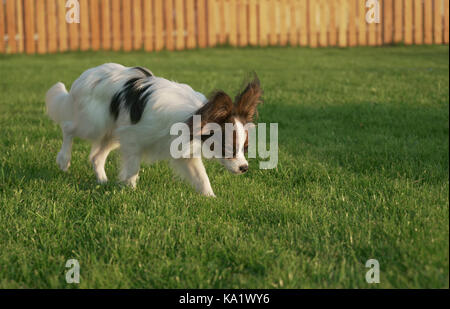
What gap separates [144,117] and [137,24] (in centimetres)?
1041

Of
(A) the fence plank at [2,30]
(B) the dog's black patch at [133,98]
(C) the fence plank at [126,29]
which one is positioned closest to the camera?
(B) the dog's black patch at [133,98]

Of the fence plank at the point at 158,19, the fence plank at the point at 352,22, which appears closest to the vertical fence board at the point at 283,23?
the fence plank at the point at 352,22

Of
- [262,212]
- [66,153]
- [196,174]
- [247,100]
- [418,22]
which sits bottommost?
[262,212]

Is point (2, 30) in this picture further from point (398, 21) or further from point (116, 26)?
point (398, 21)

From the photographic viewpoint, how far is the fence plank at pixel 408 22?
543 inches

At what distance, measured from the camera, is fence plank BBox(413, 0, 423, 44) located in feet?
45.3

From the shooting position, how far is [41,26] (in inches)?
527

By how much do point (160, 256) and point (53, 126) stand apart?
3.86 meters

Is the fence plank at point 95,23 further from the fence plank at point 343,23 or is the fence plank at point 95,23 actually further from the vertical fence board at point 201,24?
→ the fence plank at point 343,23

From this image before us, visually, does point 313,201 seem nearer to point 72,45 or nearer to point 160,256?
point 160,256

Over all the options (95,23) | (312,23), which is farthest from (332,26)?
(95,23)

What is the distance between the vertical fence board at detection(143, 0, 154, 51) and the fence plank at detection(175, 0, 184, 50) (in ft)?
2.09

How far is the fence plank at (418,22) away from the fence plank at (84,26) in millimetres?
8233

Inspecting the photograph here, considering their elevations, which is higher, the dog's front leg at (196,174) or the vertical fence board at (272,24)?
the vertical fence board at (272,24)
